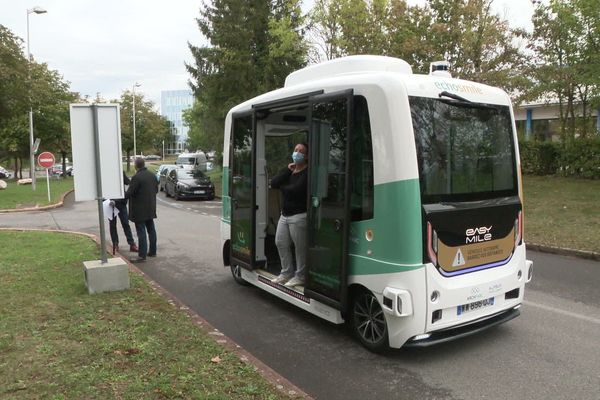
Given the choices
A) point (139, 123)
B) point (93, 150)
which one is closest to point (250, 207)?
point (93, 150)

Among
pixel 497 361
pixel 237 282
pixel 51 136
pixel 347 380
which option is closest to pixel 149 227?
pixel 237 282

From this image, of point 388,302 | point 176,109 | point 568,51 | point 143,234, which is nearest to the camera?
point 388,302

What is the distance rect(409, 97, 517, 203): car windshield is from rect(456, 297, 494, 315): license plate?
960mm

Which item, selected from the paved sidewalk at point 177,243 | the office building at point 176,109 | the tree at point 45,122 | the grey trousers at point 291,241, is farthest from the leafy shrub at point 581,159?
the office building at point 176,109

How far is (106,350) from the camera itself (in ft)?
14.5

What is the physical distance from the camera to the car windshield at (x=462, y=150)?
444 cm

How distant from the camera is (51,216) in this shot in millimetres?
16469

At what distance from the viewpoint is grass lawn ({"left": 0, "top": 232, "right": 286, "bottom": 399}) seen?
146 inches

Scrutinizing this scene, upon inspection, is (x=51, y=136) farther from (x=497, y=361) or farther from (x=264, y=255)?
(x=497, y=361)

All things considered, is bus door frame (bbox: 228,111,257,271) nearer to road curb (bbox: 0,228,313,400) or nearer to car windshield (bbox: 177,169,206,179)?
road curb (bbox: 0,228,313,400)

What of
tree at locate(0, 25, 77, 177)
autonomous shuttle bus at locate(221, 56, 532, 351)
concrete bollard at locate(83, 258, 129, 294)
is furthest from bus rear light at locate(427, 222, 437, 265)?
tree at locate(0, 25, 77, 177)

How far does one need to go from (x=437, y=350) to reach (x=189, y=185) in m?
19.6

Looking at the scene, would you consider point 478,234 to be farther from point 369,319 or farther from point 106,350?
point 106,350

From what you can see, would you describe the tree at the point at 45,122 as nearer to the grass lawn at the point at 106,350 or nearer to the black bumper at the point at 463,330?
the grass lawn at the point at 106,350
